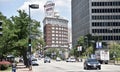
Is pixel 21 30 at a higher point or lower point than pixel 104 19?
lower

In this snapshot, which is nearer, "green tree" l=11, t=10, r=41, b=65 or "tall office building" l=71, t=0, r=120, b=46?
"green tree" l=11, t=10, r=41, b=65

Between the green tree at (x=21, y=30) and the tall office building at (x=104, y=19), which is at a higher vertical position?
the tall office building at (x=104, y=19)

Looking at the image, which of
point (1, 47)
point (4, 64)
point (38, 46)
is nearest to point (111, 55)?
point (38, 46)

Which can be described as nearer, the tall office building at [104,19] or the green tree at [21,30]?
the green tree at [21,30]

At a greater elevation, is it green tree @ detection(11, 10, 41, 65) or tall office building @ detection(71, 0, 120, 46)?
tall office building @ detection(71, 0, 120, 46)

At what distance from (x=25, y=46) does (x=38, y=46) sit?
733cm

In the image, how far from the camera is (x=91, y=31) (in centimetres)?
15700

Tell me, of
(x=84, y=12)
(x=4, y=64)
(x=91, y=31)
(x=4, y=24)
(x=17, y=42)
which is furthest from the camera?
(x=84, y=12)

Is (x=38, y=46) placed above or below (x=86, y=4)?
below

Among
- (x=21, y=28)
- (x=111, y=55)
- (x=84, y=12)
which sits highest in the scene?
(x=84, y=12)

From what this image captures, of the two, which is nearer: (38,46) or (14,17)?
(14,17)

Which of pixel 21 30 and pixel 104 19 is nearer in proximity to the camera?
pixel 21 30

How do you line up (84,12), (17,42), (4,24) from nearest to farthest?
(17,42) → (4,24) → (84,12)

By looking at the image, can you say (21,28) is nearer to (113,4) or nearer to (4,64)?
(4,64)
